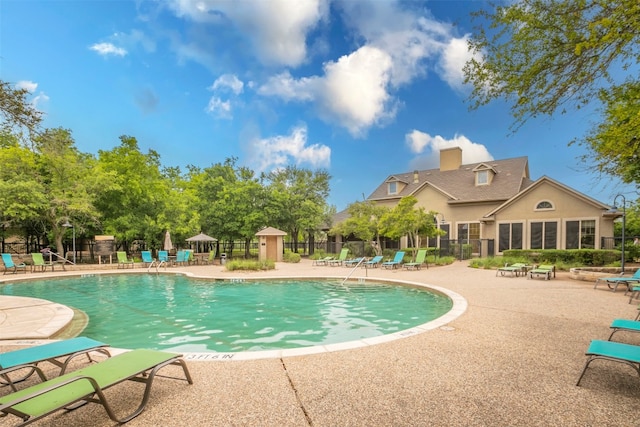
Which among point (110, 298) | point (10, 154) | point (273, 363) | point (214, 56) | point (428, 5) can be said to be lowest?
point (110, 298)

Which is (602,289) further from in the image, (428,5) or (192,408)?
(192,408)

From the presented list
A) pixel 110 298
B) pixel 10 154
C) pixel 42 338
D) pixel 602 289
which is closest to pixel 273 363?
pixel 42 338

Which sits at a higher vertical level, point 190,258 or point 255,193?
point 255,193

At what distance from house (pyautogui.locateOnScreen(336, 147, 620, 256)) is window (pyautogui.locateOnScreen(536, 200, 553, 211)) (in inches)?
2.1

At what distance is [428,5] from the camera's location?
11.8m

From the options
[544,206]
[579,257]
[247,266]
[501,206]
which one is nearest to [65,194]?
[247,266]

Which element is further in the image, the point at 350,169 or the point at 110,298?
the point at 350,169

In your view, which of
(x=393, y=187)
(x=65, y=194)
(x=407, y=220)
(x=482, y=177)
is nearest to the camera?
(x=407, y=220)

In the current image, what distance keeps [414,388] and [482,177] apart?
26.2 meters

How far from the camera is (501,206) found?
2252cm

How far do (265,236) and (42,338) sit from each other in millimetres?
17521

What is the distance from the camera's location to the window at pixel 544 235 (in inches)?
831

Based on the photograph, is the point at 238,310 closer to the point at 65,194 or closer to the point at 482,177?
the point at 65,194

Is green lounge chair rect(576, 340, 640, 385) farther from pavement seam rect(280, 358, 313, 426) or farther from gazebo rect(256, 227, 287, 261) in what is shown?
gazebo rect(256, 227, 287, 261)
